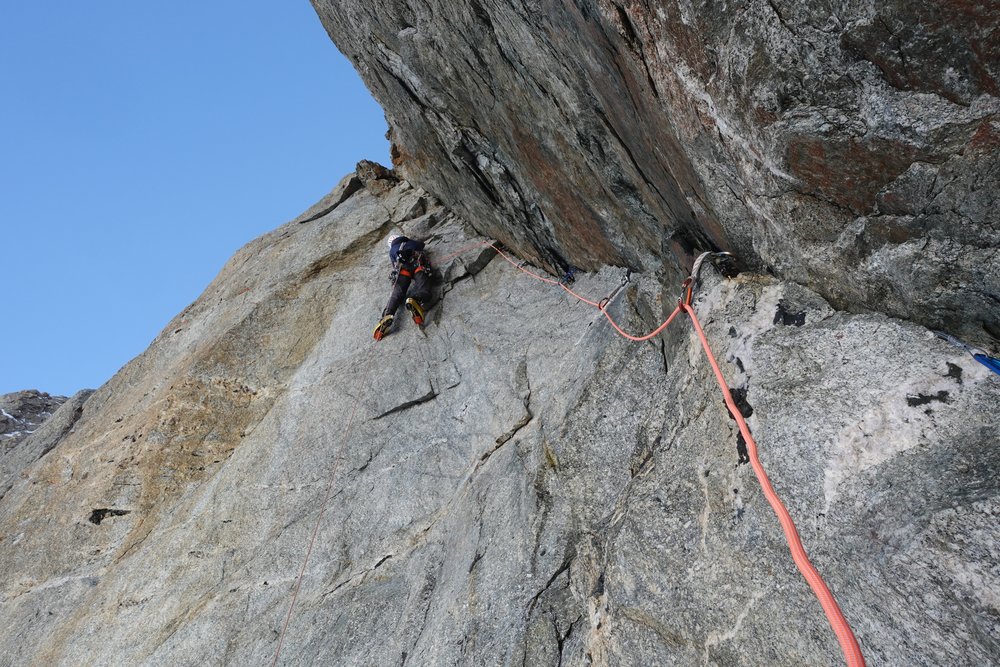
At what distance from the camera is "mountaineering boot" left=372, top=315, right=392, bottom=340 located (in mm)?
10133

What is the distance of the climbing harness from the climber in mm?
7126

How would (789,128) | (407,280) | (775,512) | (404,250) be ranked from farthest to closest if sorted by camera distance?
(404,250)
(407,280)
(789,128)
(775,512)

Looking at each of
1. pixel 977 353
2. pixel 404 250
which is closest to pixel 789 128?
pixel 977 353

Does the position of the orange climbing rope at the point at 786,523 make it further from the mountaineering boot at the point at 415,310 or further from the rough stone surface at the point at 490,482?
the mountaineering boot at the point at 415,310

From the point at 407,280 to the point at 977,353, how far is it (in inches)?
315

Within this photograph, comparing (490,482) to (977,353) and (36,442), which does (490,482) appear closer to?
(977,353)

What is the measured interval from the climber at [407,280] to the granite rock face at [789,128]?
11.3 ft

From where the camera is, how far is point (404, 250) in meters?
10.8

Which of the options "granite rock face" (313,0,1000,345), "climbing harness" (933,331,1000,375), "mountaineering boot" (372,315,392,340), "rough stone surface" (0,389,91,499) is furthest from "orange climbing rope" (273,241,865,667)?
"rough stone surface" (0,389,91,499)

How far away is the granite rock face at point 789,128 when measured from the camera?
11.0 ft

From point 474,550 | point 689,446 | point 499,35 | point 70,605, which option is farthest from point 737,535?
point 70,605

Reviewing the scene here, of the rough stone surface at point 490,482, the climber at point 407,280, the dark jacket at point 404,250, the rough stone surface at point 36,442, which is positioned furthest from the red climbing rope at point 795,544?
the rough stone surface at point 36,442

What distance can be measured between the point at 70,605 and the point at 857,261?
9414 millimetres

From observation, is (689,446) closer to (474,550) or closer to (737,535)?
(737,535)
